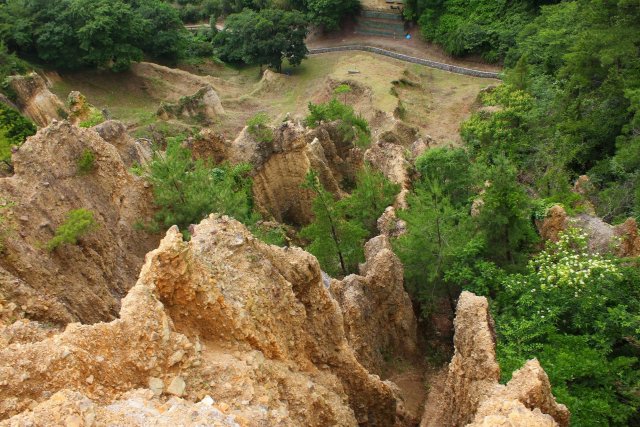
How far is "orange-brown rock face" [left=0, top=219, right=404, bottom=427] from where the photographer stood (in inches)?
351

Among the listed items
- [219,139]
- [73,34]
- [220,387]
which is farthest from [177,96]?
[220,387]

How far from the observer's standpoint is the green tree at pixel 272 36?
64.8 metres

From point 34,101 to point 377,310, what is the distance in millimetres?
37740

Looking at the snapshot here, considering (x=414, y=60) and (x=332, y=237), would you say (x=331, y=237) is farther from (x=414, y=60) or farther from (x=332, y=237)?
(x=414, y=60)

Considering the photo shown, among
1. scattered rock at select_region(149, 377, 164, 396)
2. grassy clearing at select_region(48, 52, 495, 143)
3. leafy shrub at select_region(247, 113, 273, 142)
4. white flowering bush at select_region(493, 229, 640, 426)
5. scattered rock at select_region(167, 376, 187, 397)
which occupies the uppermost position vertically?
scattered rock at select_region(149, 377, 164, 396)

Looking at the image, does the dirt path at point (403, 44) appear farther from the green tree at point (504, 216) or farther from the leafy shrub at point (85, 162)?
the leafy shrub at point (85, 162)

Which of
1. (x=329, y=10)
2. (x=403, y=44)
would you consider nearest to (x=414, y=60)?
(x=403, y=44)

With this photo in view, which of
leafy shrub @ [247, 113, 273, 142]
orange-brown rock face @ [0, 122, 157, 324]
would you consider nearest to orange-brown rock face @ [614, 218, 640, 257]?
orange-brown rock face @ [0, 122, 157, 324]

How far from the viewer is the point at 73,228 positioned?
17.4 metres

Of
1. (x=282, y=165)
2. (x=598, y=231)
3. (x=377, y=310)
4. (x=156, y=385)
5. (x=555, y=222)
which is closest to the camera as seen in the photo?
(x=156, y=385)

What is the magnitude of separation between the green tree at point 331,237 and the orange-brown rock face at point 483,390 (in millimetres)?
8342

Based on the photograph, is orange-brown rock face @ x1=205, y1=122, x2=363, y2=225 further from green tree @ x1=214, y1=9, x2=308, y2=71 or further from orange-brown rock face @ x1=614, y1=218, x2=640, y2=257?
green tree @ x1=214, y1=9, x2=308, y2=71

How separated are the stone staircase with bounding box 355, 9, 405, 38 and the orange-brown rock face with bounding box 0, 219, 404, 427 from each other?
66023 millimetres

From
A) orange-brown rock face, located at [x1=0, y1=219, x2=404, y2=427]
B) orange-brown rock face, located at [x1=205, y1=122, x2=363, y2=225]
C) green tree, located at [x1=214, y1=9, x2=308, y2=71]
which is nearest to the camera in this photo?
orange-brown rock face, located at [x1=0, y1=219, x2=404, y2=427]
